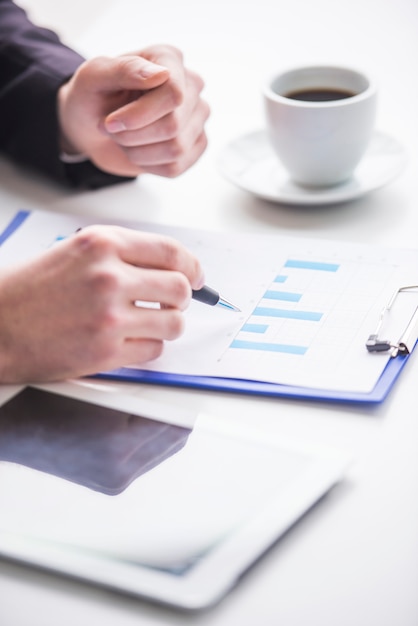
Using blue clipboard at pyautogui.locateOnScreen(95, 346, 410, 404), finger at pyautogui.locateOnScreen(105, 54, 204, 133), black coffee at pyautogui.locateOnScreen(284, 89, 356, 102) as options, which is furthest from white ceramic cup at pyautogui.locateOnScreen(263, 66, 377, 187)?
blue clipboard at pyautogui.locateOnScreen(95, 346, 410, 404)

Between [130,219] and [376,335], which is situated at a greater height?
[376,335]

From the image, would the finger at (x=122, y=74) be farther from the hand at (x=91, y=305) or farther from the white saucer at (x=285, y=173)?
the hand at (x=91, y=305)

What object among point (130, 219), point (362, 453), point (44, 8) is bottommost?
point (44, 8)

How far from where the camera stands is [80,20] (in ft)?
6.84

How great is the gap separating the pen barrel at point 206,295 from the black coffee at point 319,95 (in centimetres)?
32

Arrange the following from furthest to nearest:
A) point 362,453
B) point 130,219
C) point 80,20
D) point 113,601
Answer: point 80,20, point 130,219, point 362,453, point 113,601

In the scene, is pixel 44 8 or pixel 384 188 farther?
pixel 44 8

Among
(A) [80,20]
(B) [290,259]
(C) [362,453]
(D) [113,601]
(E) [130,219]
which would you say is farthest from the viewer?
(A) [80,20]

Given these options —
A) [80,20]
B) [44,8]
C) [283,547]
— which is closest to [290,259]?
[283,547]

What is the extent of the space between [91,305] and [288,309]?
19 centimetres

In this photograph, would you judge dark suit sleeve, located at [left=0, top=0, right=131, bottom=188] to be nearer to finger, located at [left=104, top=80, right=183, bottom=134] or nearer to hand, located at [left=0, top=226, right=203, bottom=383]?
finger, located at [left=104, top=80, right=183, bottom=134]

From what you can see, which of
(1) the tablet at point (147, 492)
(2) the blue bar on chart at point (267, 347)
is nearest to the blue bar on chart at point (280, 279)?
(2) the blue bar on chart at point (267, 347)

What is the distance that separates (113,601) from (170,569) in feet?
0.13

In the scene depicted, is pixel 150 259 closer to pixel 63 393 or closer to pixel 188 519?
pixel 63 393
